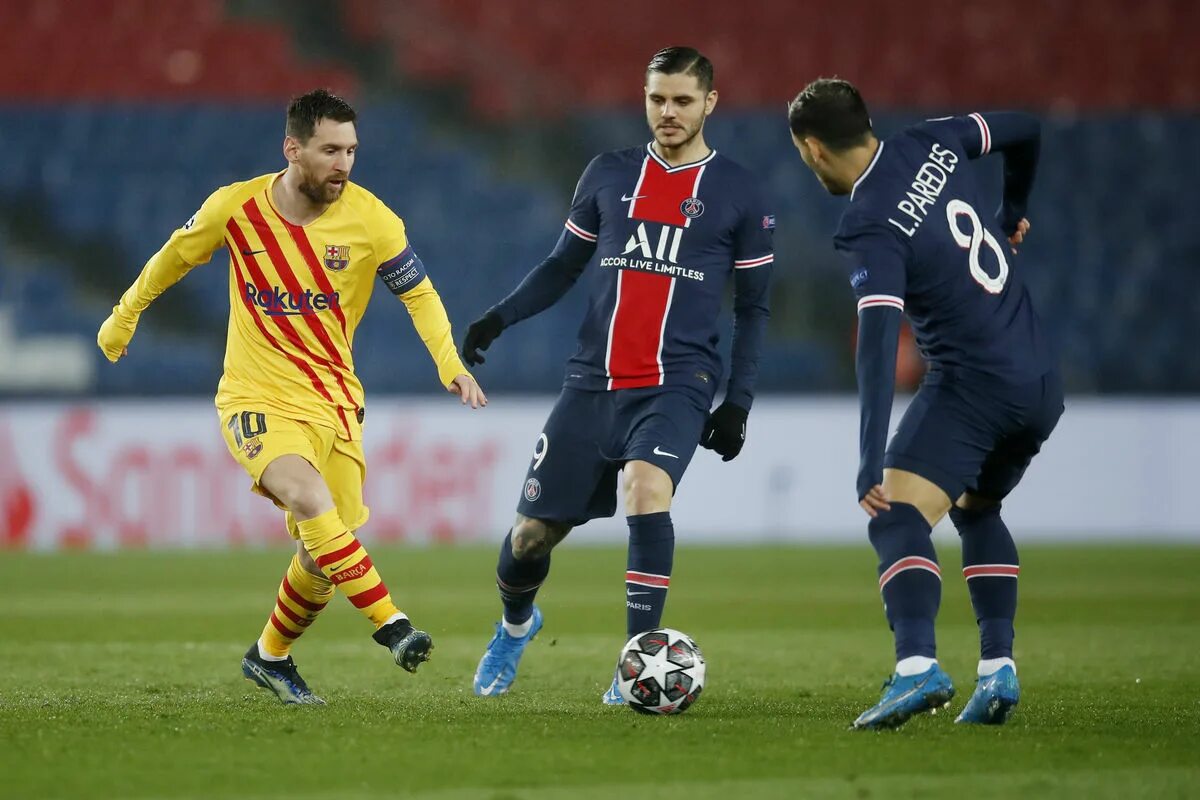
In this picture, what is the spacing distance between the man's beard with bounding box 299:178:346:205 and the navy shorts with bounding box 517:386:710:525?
104 centimetres

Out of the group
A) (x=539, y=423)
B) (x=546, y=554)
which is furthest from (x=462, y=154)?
(x=546, y=554)

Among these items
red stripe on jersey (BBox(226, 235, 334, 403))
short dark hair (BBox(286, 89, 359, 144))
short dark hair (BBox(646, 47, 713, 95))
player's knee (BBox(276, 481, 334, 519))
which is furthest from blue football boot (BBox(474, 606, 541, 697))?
short dark hair (BBox(646, 47, 713, 95))

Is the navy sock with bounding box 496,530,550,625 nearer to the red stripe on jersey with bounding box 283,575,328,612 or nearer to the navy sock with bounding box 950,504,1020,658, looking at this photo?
the red stripe on jersey with bounding box 283,575,328,612

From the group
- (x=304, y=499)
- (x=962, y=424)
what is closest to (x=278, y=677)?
(x=304, y=499)

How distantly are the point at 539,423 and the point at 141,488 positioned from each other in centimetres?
320

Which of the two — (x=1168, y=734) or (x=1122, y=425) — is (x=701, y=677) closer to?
(x=1168, y=734)

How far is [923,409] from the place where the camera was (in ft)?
16.0

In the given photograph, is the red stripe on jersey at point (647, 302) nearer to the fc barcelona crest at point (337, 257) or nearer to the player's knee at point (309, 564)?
the fc barcelona crest at point (337, 257)

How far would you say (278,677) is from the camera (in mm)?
5621

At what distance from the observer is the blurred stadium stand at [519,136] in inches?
612

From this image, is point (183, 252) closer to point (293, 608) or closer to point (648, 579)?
point (293, 608)

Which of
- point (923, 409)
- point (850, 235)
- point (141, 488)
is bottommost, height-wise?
point (141, 488)

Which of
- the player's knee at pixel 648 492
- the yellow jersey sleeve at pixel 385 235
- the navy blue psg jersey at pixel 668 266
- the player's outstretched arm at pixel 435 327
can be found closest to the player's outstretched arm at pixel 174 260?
the yellow jersey sleeve at pixel 385 235

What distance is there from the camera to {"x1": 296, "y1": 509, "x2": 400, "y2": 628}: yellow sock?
5.21 meters
